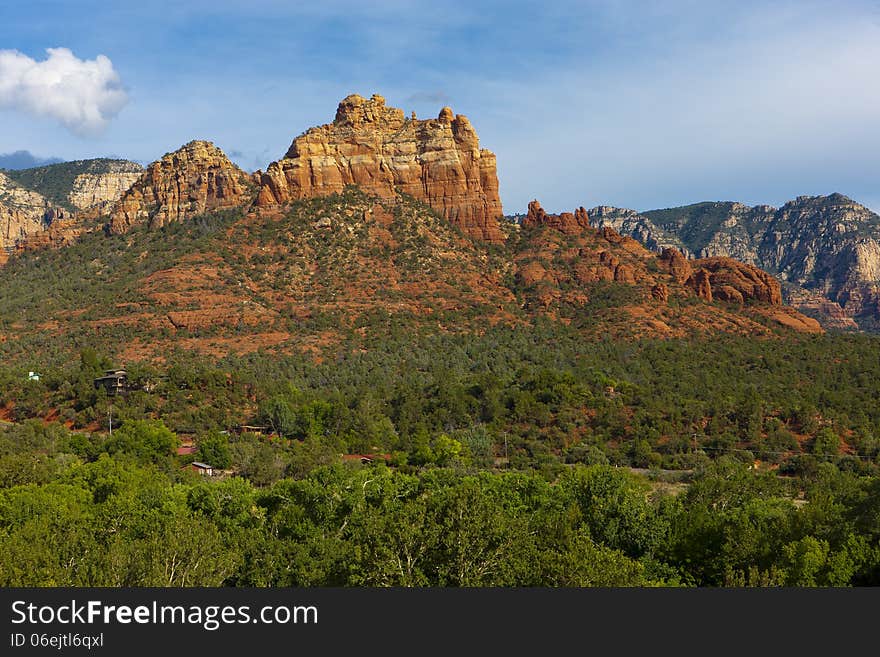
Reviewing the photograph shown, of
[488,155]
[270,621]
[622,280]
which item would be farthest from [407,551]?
[488,155]

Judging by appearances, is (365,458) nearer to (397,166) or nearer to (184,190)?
(397,166)

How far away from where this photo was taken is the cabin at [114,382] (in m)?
70.6

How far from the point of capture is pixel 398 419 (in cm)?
7069

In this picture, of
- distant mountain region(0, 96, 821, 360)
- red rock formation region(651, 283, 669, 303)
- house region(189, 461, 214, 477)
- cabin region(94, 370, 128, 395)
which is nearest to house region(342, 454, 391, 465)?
house region(189, 461, 214, 477)

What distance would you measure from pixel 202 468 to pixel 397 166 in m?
73.3

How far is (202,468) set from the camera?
5428cm

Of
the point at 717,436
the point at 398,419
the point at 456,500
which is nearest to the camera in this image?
the point at 456,500

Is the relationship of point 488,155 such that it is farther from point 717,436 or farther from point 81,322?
point 717,436

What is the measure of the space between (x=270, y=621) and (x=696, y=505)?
24.2m

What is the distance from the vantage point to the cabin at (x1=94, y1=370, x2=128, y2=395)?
70562mm

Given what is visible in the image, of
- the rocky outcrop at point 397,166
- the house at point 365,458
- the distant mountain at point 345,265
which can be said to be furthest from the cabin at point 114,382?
the rocky outcrop at point 397,166

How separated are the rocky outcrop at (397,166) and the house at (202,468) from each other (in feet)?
219

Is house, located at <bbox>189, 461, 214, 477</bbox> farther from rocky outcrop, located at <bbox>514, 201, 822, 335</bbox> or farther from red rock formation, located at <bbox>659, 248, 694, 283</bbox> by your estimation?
red rock formation, located at <bbox>659, 248, 694, 283</bbox>

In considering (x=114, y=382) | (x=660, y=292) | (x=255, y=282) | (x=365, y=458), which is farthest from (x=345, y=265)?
(x=365, y=458)
